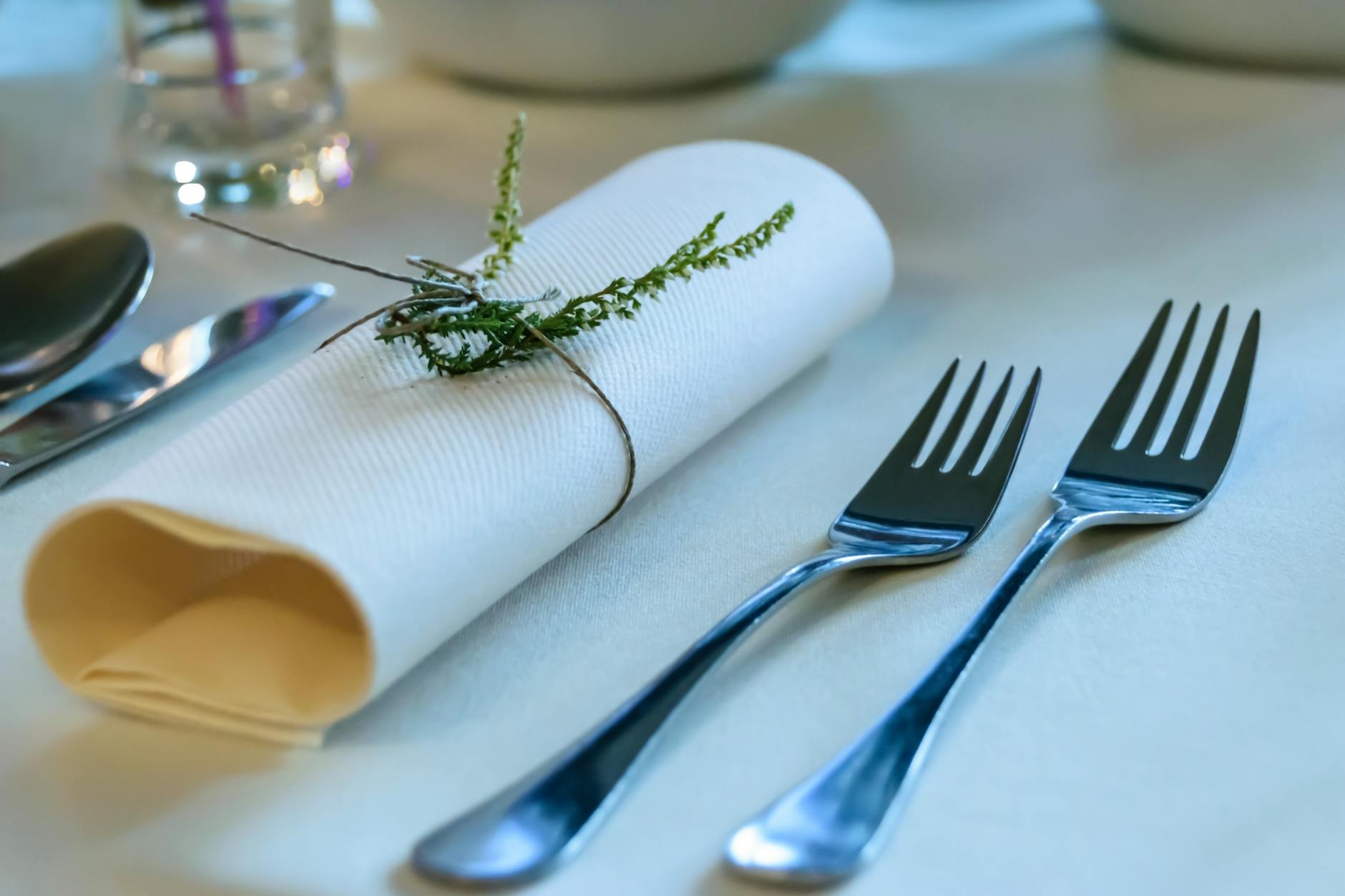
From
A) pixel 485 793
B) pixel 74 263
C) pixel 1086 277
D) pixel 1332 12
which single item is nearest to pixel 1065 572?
pixel 485 793

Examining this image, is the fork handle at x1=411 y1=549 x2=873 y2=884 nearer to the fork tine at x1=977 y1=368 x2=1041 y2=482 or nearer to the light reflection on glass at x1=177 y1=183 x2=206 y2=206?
the fork tine at x1=977 y1=368 x2=1041 y2=482

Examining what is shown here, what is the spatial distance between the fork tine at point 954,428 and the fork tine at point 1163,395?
3.1 inches

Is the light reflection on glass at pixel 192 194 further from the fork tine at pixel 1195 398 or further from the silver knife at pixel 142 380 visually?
the fork tine at pixel 1195 398

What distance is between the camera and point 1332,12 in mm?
1104

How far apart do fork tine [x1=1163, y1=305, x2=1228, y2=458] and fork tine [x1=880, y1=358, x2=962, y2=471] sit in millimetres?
106

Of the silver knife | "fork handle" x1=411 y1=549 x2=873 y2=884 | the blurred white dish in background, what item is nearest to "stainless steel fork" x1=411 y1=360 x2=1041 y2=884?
"fork handle" x1=411 y1=549 x2=873 y2=884

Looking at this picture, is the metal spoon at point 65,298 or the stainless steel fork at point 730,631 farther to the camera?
the metal spoon at point 65,298

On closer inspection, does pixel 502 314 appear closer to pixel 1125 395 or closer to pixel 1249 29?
pixel 1125 395

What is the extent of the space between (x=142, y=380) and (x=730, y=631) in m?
0.37

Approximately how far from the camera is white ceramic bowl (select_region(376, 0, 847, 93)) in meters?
1.07

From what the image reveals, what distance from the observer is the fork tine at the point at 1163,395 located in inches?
23.1

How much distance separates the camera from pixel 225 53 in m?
1.01

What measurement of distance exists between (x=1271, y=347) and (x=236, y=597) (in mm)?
564

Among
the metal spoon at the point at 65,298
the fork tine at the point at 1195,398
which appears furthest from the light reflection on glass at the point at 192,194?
the fork tine at the point at 1195,398
